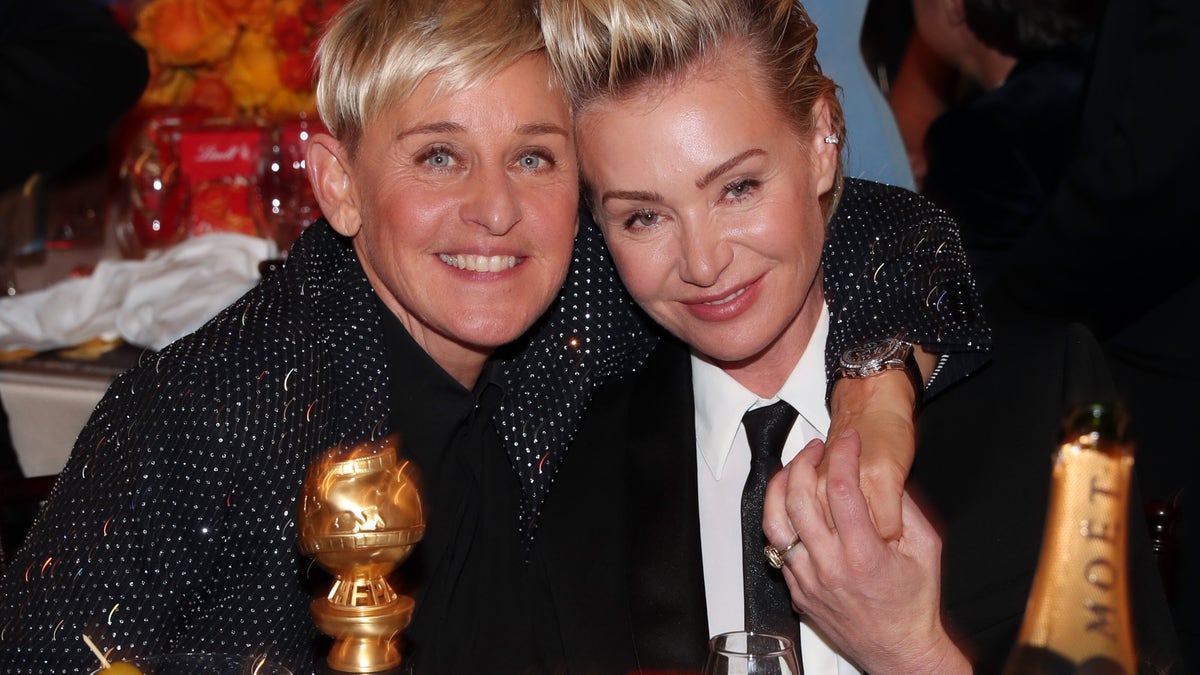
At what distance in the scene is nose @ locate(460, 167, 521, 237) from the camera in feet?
5.28

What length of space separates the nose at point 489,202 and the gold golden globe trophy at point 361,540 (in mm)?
743

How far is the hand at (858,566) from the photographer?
131 centimetres

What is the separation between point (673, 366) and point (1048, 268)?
3.02 feet

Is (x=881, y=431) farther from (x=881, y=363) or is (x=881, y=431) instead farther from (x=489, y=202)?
(x=489, y=202)

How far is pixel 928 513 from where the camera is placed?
1.67 metres

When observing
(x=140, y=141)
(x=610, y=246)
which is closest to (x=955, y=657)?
(x=610, y=246)

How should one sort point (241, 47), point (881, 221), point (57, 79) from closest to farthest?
point (881, 221) < point (57, 79) < point (241, 47)

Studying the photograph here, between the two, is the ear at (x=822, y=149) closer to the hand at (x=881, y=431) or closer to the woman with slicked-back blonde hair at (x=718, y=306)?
the woman with slicked-back blonde hair at (x=718, y=306)

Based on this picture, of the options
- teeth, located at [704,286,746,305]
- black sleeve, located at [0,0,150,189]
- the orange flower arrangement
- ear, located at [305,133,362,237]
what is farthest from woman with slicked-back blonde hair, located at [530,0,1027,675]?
the orange flower arrangement

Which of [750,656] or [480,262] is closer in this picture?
[750,656]

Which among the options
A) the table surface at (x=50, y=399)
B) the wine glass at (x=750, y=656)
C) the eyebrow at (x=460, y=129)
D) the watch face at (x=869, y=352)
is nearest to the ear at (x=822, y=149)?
the watch face at (x=869, y=352)

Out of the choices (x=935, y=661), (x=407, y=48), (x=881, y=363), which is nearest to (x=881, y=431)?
(x=881, y=363)

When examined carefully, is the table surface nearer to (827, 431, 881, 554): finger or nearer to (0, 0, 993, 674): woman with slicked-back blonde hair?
(0, 0, 993, 674): woman with slicked-back blonde hair

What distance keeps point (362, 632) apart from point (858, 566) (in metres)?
0.61
